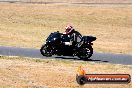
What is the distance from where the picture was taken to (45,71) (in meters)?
19.2

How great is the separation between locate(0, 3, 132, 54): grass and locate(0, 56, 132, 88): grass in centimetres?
621

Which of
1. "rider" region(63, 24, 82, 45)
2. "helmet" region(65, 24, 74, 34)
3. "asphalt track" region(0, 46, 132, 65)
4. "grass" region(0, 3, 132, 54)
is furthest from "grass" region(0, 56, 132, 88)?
"grass" region(0, 3, 132, 54)

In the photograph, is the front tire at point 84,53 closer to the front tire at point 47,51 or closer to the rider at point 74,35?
the rider at point 74,35

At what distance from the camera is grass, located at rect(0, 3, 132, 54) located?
3057cm

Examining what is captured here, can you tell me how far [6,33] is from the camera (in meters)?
34.3

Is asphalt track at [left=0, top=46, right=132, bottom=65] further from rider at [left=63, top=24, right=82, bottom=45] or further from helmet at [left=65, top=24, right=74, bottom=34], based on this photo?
helmet at [left=65, top=24, right=74, bottom=34]

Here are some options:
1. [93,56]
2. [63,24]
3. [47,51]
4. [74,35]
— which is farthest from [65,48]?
[63,24]

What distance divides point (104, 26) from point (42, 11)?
31.1 ft

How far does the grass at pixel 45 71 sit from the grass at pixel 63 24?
244 inches

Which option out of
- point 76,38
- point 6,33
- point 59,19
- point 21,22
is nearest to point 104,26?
point 59,19

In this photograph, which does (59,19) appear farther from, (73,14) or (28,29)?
(28,29)

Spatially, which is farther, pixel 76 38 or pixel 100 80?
pixel 76 38

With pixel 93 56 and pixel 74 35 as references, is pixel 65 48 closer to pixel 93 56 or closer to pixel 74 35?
pixel 74 35

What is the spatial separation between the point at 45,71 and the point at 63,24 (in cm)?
2271
